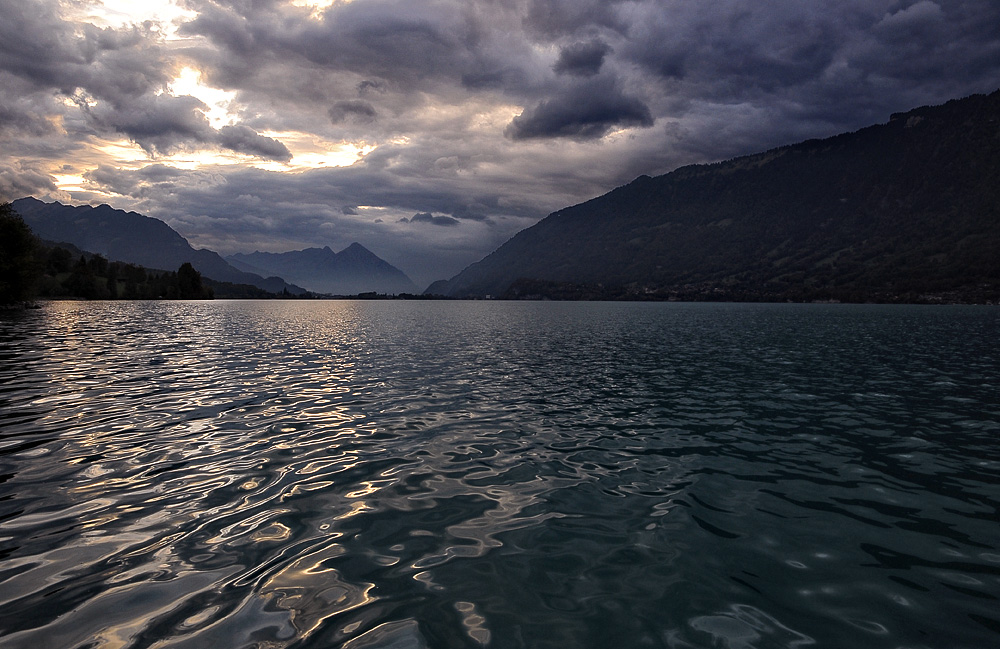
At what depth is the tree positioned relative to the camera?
97000 millimetres

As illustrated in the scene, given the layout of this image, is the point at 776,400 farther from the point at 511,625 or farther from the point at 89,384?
the point at 89,384

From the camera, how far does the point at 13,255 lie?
98.8 m

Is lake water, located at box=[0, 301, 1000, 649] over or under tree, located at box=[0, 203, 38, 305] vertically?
under

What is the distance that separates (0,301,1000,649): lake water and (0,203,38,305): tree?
10299cm

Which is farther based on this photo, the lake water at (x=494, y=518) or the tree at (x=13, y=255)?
the tree at (x=13, y=255)

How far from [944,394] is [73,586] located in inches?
1504

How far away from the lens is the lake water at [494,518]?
24.0ft

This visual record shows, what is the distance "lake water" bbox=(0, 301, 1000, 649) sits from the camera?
24.0 ft

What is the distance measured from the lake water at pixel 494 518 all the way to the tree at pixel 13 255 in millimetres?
102987

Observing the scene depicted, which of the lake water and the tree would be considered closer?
the lake water

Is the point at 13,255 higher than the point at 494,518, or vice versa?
the point at 13,255

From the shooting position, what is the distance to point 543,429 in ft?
64.7

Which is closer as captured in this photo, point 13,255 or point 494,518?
point 494,518

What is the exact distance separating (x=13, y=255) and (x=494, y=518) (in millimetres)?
137655
